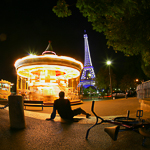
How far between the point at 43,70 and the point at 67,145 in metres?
20.2

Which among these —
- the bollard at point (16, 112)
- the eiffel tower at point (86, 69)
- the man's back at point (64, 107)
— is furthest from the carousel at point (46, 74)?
the eiffel tower at point (86, 69)

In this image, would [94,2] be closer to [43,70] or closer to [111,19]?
[111,19]

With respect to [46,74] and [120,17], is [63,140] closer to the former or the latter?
[120,17]

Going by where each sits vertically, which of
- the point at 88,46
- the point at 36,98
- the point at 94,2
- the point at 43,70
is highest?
the point at 88,46

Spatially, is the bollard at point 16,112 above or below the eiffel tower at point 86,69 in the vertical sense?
below

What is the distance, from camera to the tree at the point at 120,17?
21.3 feet

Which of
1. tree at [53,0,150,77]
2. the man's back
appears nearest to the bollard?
the man's back

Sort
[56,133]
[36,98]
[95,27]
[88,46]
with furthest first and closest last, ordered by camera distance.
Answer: [88,46], [36,98], [95,27], [56,133]

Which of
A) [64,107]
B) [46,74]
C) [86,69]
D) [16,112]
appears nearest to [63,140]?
[16,112]

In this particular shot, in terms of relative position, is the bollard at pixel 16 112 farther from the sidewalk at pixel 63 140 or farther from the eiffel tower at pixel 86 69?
the eiffel tower at pixel 86 69

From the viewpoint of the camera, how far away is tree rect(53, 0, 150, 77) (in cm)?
650

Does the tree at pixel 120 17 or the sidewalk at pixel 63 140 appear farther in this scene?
the tree at pixel 120 17

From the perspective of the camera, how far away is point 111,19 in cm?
904

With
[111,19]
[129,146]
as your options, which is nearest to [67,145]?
[129,146]
